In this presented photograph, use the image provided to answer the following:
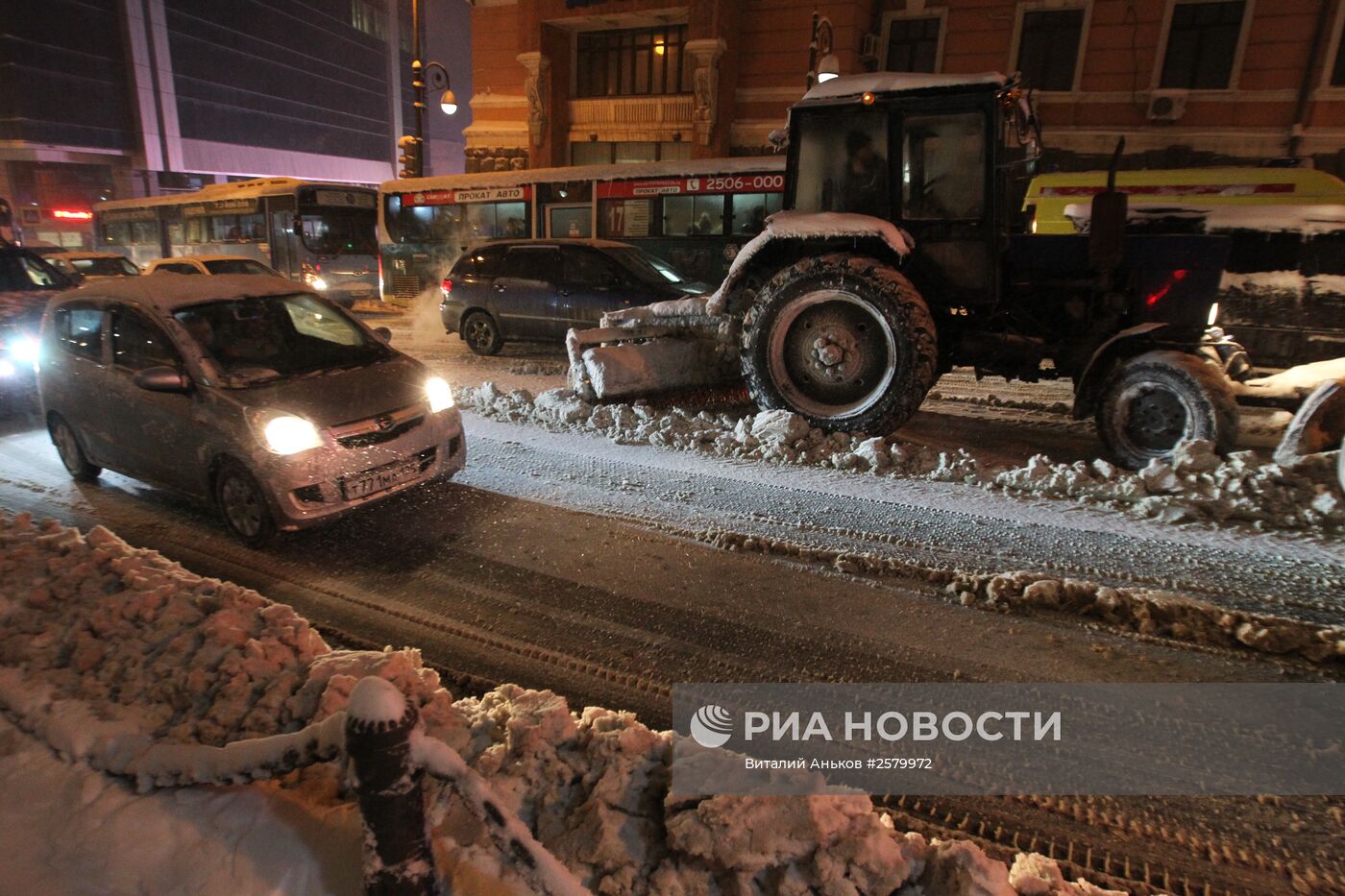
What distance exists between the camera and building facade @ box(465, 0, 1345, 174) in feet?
56.2

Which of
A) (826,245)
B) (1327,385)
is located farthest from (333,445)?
(1327,385)

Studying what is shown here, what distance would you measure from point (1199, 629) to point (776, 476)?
301cm

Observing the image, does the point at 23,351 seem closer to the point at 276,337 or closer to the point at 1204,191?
the point at 276,337

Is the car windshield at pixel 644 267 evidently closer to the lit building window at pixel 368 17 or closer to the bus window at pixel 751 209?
the bus window at pixel 751 209

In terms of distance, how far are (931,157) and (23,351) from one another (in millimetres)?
10093

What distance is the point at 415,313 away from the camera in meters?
18.0

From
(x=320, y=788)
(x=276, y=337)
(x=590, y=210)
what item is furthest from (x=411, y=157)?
(x=320, y=788)

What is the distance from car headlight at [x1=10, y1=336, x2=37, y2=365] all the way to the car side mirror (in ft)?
17.9

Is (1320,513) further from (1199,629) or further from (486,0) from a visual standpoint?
(486,0)

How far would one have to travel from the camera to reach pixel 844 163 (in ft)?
21.9

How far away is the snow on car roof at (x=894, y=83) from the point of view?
602cm

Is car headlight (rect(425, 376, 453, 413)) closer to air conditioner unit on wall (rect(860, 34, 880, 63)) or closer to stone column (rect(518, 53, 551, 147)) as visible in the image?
air conditioner unit on wall (rect(860, 34, 880, 63))

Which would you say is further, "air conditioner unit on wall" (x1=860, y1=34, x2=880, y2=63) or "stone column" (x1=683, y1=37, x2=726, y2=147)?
"stone column" (x1=683, y1=37, x2=726, y2=147)

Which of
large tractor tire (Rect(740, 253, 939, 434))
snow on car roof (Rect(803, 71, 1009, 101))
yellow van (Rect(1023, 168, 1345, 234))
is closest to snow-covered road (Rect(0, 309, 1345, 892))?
large tractor tire (Rect(740, 253, 939, 434))
